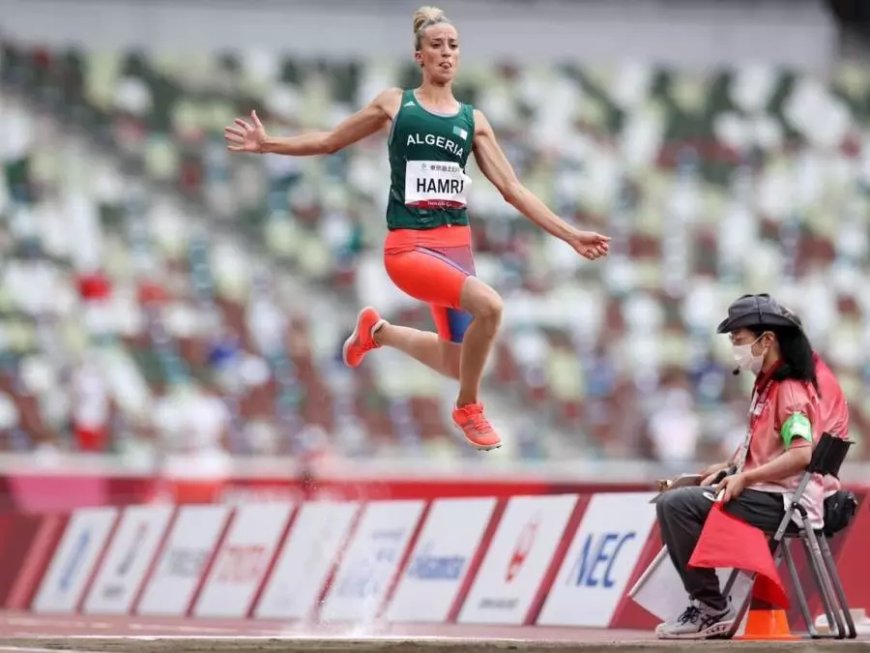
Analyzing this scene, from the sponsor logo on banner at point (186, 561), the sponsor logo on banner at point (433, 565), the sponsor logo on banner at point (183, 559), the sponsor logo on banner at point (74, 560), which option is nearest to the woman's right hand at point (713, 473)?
the sponsor logo on banner at point (433, 565)

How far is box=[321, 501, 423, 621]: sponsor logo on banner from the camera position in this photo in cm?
1248

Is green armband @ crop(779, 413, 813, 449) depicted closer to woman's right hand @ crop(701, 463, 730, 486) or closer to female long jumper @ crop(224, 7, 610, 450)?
woman's right hand @ crop(701, 463, 730, 486)

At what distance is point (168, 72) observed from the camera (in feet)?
85.9

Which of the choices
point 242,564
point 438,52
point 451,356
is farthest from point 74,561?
point 438,52

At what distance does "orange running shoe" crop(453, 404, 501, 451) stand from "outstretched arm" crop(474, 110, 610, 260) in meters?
0.88

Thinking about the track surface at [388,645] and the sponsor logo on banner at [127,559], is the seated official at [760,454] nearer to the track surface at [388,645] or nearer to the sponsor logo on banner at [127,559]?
the track surface at [388,645]

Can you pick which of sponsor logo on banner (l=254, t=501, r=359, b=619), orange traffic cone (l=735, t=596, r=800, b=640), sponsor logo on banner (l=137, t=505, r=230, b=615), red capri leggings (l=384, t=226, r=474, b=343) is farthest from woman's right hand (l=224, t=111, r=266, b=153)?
sponsor logo on banner (l=137, t=505, r=230, b=615)

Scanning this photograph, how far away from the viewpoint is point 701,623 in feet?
27.7

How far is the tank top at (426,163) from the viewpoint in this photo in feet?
28.9

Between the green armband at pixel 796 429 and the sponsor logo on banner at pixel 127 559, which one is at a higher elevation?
the green armband at pixel 796 429

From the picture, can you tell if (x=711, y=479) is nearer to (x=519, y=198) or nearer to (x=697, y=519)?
(x=697, y=519)

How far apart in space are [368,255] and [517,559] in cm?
1349

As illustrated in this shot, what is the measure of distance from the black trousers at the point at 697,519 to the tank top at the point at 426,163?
65.5 inches

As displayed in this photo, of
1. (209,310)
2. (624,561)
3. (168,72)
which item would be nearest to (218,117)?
(168,72)
